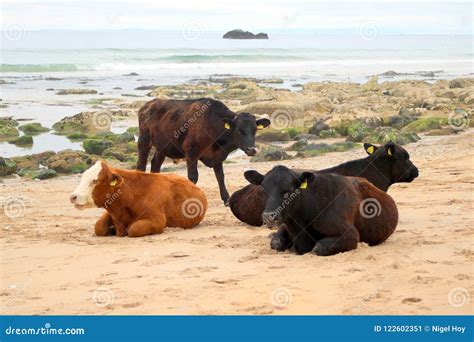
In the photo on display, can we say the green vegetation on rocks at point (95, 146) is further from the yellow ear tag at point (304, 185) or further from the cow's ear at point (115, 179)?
the yellow ear tag at point (304, 185)

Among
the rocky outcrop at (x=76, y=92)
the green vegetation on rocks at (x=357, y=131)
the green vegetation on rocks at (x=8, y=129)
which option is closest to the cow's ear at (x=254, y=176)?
the green vegetation on rocks at (x=357, y=131)

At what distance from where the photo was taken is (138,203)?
13.6 metres

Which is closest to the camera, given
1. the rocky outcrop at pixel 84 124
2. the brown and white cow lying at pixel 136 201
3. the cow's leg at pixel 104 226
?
the brown and white cow lying at pixel 136 201

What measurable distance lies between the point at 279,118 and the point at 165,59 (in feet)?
177

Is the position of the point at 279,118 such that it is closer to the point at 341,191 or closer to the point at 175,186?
the point at 175,186

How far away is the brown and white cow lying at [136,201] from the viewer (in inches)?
523

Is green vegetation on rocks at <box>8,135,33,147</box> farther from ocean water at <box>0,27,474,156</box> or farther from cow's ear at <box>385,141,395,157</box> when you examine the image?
cow's ear at <box>385,141,395,157</box>

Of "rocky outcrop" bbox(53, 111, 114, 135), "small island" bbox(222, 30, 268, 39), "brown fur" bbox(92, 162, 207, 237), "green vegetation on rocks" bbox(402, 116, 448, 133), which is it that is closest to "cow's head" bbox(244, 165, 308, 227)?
"brown fur" bbox(92, 162, 207, 237)

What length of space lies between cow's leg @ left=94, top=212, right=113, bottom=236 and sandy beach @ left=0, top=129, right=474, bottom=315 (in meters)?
0.17

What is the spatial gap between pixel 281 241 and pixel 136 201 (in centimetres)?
271

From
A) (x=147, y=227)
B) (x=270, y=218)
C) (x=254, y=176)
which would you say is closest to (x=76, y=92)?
(x=147, y=227)

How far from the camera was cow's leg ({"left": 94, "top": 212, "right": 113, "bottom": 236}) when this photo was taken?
1358 centimetres

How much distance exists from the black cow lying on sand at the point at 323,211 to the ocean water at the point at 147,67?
14960 millimetres

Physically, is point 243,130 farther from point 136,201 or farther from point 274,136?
point 274,136
